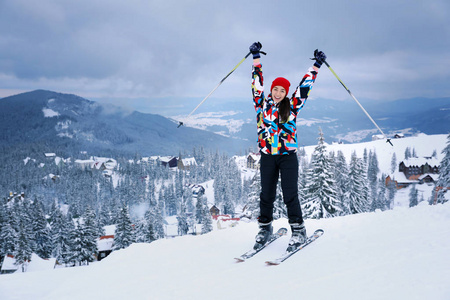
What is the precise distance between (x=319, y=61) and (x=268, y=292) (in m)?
3.81

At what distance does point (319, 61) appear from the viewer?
4484 mm

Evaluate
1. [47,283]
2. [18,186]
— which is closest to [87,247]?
[47,283]

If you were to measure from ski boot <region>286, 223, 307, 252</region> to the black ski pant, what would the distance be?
84 millimetres

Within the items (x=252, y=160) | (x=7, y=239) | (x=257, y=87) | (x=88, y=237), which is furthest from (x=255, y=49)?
(x=252, y=160)

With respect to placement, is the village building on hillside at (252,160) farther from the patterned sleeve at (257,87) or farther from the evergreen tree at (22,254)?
the patterned sleeve at (257,87)

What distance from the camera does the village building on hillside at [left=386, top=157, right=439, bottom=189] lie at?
75.6m

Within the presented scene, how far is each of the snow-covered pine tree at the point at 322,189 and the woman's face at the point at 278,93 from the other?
15.3 meters

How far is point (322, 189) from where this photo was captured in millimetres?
18359

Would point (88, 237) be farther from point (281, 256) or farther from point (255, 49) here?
point (255, 49)

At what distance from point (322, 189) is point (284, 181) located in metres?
15.6

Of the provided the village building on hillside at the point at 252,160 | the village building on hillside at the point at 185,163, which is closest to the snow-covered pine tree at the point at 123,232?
the village building on hillside at the point at 252,160

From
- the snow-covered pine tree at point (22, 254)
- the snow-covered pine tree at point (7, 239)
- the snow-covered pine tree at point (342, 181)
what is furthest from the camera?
the snow-covered pine tree at point (7, 239)

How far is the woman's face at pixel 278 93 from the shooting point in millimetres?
4238

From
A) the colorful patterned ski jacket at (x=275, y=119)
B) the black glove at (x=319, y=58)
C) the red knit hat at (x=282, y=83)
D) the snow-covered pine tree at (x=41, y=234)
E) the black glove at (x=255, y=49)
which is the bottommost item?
the snow-covered pine tree at (x=41, y=234)
